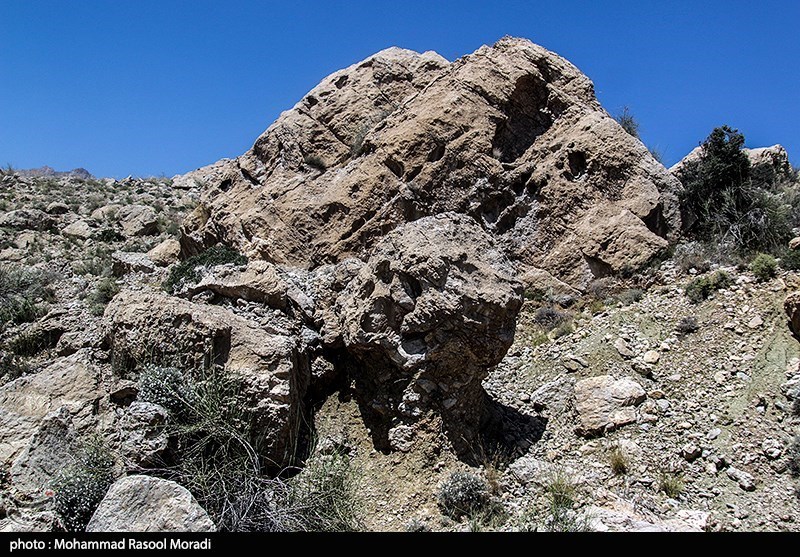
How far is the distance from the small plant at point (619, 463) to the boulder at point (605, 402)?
52 cm

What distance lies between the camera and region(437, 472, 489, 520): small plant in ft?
20.9

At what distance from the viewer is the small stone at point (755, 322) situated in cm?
823

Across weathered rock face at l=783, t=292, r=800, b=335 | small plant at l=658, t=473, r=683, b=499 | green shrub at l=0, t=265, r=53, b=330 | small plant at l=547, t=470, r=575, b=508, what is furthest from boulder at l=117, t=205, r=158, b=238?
weathered rock face at l=783, t=292, r=800, b=335

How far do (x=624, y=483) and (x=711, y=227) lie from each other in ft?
21.3

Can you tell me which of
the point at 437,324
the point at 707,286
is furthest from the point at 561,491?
the point at 707,286

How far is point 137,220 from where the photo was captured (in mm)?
18188

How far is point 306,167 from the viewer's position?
12000 millimetres

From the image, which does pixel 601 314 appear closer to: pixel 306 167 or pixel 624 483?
pixel 624 483

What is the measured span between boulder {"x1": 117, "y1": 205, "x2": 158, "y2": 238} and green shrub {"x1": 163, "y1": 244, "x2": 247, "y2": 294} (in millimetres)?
7628

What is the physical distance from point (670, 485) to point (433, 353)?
3.09 metres

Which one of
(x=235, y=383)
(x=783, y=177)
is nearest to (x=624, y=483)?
(x=235, y=383)

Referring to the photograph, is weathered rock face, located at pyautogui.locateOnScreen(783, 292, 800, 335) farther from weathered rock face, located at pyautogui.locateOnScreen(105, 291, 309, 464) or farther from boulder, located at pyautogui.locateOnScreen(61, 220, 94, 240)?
boulder, located at pyautogui.locateOnScreen(61, 220, 94, 240)

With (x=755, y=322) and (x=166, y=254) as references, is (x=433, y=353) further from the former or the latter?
(x=166, y=254)

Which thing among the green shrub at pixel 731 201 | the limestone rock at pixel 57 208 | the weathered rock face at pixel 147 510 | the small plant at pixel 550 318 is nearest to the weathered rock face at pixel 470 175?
the green shrub at pixel 731 201
